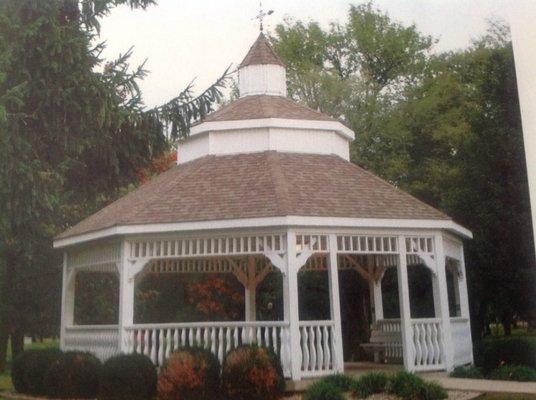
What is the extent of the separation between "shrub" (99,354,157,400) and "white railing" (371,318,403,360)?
5808 millimetres

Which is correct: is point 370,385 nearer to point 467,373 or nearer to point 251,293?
point 467,373

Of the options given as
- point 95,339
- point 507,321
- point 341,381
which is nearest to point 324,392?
point 341,381

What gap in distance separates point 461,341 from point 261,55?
27.2 ft

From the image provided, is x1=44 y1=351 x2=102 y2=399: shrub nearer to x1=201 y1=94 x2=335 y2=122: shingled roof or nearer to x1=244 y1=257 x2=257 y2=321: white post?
x1=244 y1=257 x2=257 y2=321: white post

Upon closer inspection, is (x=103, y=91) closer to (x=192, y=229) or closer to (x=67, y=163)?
(x=67, y=163)

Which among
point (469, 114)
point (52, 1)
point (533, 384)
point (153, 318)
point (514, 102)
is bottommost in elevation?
point (533, 384)

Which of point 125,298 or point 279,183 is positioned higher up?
point 279,183

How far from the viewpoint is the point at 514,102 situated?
8742 mm

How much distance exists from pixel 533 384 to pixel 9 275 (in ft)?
41.4

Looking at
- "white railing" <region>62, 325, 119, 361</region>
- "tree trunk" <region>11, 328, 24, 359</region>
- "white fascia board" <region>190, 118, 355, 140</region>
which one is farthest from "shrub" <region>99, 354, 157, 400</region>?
"tree trunk" <region>11, 328, 24, 359</region>

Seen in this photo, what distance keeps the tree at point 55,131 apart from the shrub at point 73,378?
3577mm

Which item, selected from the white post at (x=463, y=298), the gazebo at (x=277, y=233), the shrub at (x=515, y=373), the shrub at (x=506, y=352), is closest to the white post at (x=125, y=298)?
the gazebo at (x=277, y=233)

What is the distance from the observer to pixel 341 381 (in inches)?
405

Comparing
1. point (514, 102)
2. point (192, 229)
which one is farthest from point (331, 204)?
point (514, 102)
